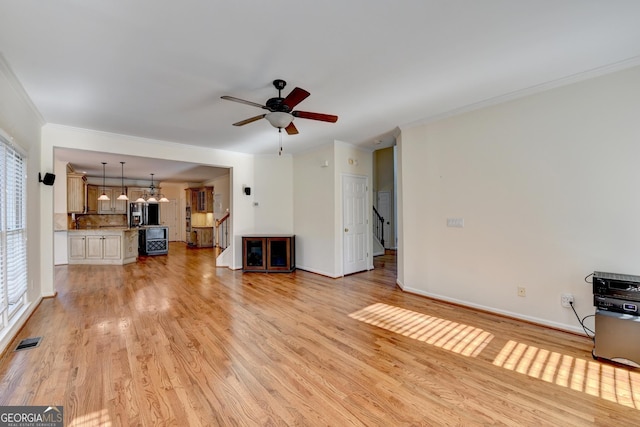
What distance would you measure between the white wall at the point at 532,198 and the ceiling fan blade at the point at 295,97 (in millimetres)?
2360

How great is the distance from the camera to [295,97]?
2.63 m

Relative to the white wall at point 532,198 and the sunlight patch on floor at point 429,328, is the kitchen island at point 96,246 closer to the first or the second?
the sunlight patch on floor at point 429,328

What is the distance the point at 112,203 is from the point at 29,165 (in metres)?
6.76

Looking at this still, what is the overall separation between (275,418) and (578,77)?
418 centimetres

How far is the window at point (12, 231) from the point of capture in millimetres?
2648

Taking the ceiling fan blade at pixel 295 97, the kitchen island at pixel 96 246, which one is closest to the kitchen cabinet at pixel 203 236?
the kitchen island at pixel 96 246

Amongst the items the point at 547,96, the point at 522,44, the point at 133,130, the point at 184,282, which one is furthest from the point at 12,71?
the point at 547,96

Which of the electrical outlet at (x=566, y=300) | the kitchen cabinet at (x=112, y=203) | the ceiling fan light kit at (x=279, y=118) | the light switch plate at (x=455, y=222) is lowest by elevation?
the electrical outlet at (x=566, y=300)

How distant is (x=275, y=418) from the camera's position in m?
1.75

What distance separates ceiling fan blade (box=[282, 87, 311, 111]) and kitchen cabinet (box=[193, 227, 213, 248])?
854 centimetres

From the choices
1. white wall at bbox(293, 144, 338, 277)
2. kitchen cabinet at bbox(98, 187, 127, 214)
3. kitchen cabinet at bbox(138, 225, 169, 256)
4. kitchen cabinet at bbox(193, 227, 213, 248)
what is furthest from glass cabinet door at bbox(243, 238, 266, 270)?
kitchen cabinet at bbox(98, 187, 127, 214)

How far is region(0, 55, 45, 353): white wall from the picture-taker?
8.82 feet

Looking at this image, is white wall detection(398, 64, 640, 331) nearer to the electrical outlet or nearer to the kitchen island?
the electrical outlet

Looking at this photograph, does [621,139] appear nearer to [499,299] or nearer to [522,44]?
[522,44]
